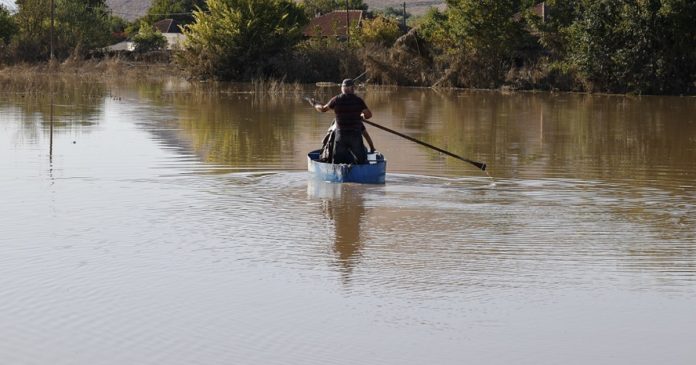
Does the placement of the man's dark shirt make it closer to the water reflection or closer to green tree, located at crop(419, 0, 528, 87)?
the water reflection

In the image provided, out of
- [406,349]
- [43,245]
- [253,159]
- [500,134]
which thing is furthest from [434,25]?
[406,349]

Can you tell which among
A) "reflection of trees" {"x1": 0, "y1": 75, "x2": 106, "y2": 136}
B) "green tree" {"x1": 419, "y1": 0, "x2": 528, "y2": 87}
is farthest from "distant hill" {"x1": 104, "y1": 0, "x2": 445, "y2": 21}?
"reflection of trees" {"x1": 0, "y1": 75, "x2": 106, "y2": 136}

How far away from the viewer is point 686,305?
9.97 metres

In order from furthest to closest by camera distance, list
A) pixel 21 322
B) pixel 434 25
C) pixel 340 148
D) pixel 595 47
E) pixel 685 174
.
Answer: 1. pixel 434 25
2. pixel 595 47
3. pixel 685 174
4. pixel 340 148
5. pixel 21 322

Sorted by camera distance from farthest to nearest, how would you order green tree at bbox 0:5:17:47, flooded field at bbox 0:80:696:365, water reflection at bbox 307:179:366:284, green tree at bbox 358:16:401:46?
1. green tree at bbox 0:5:17:47
2. green tree at bbox 358:16:401:46
3. water reflection at bbox 307:179:366:284
4. flooded field at bbox 0:80:696:365

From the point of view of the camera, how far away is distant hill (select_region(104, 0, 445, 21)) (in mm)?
158000

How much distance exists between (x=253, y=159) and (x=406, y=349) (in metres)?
12.1

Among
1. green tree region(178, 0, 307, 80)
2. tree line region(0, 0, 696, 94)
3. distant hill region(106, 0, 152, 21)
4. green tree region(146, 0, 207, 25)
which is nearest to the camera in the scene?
tree line region(0, 0, 696, 94)

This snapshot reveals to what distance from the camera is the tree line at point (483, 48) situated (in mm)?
42719

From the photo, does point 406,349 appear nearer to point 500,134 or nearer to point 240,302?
point 240,302

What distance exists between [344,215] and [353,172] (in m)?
2.26

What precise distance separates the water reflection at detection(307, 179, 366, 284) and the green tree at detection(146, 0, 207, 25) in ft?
309

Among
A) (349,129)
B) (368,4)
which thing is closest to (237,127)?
(349,129)

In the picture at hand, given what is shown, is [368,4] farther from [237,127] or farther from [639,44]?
[237,127]
